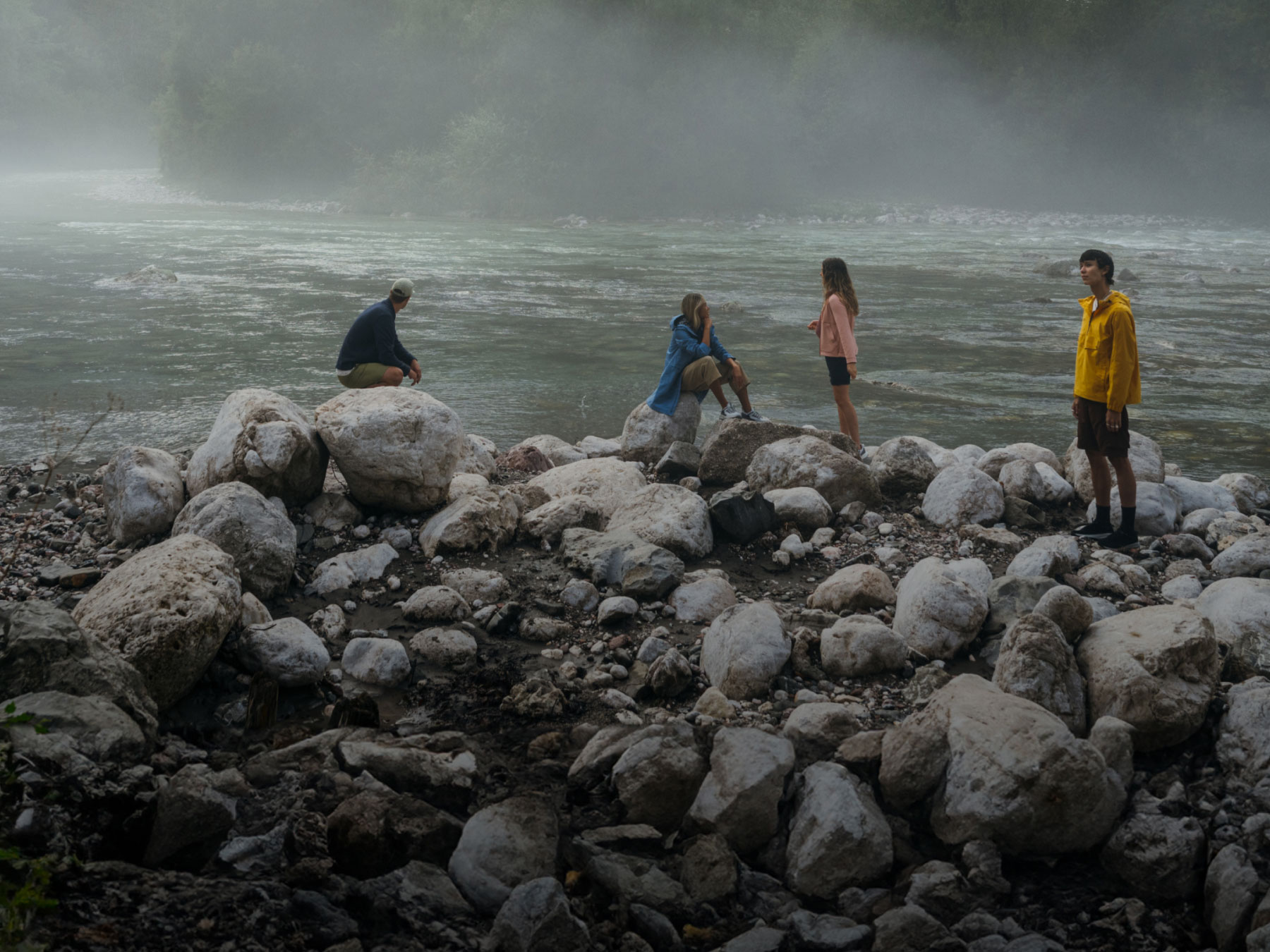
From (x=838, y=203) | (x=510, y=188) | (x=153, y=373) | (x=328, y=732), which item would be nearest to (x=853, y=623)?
(x=328, y=732)

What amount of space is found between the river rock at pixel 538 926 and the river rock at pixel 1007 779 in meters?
1.30

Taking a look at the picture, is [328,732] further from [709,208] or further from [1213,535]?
[709,208]

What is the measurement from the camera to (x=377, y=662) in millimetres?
4523

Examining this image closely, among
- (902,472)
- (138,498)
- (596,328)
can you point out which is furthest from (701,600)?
(596,328)

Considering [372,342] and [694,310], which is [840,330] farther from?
[372,342]

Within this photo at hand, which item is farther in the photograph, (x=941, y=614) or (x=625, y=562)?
(x=625, y=562)

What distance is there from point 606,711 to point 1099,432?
3.62 m

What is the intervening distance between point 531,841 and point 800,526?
349 cm

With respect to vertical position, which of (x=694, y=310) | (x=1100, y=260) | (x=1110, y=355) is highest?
(x=1100, y=260)

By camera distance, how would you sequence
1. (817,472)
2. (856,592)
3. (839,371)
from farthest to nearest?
1. (839,371)
2. (817,472)
3. (856,592)

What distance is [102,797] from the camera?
313 centimetres

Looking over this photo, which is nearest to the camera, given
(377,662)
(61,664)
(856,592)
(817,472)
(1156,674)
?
(61,664)

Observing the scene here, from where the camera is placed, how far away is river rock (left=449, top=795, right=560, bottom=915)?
308cm

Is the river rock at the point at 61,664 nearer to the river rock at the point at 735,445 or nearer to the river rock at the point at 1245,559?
the river rock at the point at 735,445
